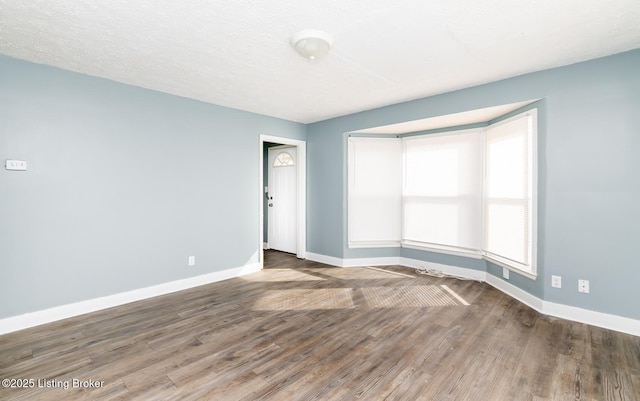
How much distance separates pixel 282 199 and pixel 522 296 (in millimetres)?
4353

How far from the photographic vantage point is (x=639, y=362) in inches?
85.0

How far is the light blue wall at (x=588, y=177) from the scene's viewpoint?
2.62 metres

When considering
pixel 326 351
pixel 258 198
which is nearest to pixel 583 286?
pixel 326 351

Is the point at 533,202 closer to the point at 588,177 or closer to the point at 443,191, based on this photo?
the point at 588,177

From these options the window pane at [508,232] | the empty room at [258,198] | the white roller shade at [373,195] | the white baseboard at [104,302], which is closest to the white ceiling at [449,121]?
the empty room at [258,198]

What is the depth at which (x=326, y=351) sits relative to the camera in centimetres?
233

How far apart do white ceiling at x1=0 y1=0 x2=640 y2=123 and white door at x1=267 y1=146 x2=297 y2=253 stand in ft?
8.23

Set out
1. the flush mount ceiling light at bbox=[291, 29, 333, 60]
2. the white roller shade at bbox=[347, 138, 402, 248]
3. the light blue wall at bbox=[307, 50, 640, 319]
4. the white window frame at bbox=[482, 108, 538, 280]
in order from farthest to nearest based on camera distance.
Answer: the white roller shade at bbox=[347, 138, 402, 248], the white window frame at bbox=[482, 108, 538, 280], the light blue wall at bbox=[307, 50, 640, 319], the flush mount ceiling light at bbox=[291, 29, 333, 60]

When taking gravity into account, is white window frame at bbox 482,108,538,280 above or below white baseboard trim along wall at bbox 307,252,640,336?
above

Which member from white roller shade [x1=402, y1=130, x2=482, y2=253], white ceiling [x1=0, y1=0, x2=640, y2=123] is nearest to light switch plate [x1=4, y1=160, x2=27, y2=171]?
white ceiling [x1=0, y1=0, x2=640, y2=123]

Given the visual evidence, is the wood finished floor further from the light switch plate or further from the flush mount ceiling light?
the flush mount ceiling light

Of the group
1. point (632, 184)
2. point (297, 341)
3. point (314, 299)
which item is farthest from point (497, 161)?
point (297, 341)

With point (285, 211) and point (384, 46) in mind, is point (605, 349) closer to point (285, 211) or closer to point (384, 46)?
point (384, 46)

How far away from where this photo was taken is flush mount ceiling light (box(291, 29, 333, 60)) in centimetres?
226
